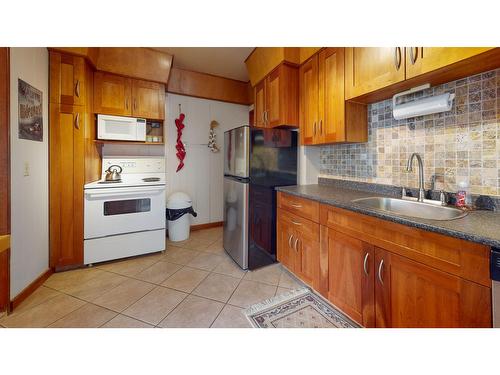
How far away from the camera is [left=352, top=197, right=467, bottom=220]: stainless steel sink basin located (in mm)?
1217

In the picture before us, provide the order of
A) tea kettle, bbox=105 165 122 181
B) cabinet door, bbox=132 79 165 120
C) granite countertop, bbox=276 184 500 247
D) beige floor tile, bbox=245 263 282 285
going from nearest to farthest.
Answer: granite countertop, bbox=276 184 500 247, beige floor tile, bbox=245 263 282 285, tea kettle, bbox=105 165 122 181, cabinet door, bbox=132 79 165 120

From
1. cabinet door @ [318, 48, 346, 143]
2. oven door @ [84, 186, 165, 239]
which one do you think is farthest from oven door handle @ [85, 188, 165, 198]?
cabinet door @ [318, 48, 346, 143]

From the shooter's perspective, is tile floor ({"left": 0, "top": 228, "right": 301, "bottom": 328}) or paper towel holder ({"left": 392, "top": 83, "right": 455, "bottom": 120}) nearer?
paper towel holder ({"left": 392, "top": 83, "right": 455, "bottom": 120})

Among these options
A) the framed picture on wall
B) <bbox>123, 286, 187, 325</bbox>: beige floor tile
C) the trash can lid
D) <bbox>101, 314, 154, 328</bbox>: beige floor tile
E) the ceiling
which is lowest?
<bbox>101, 314, 154, 328</bbox>: beige floor tile

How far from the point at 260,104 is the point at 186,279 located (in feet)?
7.09

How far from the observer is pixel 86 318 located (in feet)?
4.71

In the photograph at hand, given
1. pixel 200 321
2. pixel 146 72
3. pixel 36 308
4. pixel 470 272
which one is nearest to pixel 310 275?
pixel 200 321

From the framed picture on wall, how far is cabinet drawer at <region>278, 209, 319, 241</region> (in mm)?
2319

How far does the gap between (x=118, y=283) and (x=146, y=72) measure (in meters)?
2.45

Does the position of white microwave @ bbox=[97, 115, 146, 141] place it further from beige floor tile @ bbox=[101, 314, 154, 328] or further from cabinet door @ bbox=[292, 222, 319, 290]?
cabinet door @ bbox=[292, 222, 319, 290]

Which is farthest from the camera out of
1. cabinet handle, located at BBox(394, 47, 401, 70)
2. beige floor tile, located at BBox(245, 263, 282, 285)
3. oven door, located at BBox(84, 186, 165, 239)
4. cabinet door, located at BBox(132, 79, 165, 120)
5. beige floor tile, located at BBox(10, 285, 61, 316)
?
cabinet door, located at BBox(132, 79, 165, 120)

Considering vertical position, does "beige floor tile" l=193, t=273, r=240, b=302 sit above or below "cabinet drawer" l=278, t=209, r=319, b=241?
below

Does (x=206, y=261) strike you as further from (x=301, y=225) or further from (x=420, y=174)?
(x=420, y=174)

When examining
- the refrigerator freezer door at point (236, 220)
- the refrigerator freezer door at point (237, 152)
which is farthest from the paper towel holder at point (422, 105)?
the refrigerator freezer door at point (236, 220)
